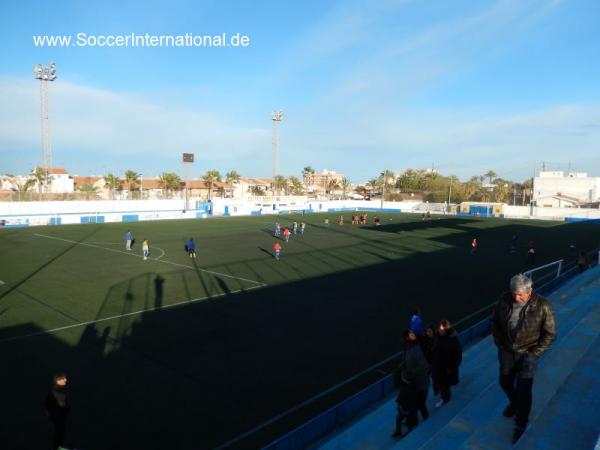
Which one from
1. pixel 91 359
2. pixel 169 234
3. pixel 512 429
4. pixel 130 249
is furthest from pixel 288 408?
pixel 169 234

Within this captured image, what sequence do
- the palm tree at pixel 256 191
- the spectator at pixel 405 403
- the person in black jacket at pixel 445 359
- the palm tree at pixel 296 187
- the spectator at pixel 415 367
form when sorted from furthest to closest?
the palm tree at pixel 296 187
the palm tree at pixel 256 191
the person in black jacket at pixel 445 359
the spectator at pixel 405 403
the spectator at pixel 415 367

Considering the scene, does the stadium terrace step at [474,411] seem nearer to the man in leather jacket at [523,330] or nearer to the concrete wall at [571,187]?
the man in leather jacket at [523,330]

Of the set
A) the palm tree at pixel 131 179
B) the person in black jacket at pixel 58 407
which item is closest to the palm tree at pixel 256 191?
the palm tree at pixel 131 179

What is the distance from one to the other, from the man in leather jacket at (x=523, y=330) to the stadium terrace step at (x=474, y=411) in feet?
2.56

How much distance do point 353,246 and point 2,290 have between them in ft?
78.6

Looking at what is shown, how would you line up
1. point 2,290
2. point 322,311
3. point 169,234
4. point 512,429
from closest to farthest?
point 512,429
point 322,311
point 2,290
point 169,234

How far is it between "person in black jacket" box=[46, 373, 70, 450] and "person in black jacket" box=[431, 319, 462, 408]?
6.31m

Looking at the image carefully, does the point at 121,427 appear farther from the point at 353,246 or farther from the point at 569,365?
the point at 353,246

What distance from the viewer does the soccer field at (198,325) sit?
8.69m

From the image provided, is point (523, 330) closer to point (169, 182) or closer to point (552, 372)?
point (552, 372)

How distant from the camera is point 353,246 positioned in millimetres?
35125

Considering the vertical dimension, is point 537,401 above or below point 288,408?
above

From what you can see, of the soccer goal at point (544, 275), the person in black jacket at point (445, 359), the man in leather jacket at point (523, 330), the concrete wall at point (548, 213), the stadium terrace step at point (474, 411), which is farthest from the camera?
A: the concrete wall at point (548, 213)

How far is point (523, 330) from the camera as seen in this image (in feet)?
15.2
